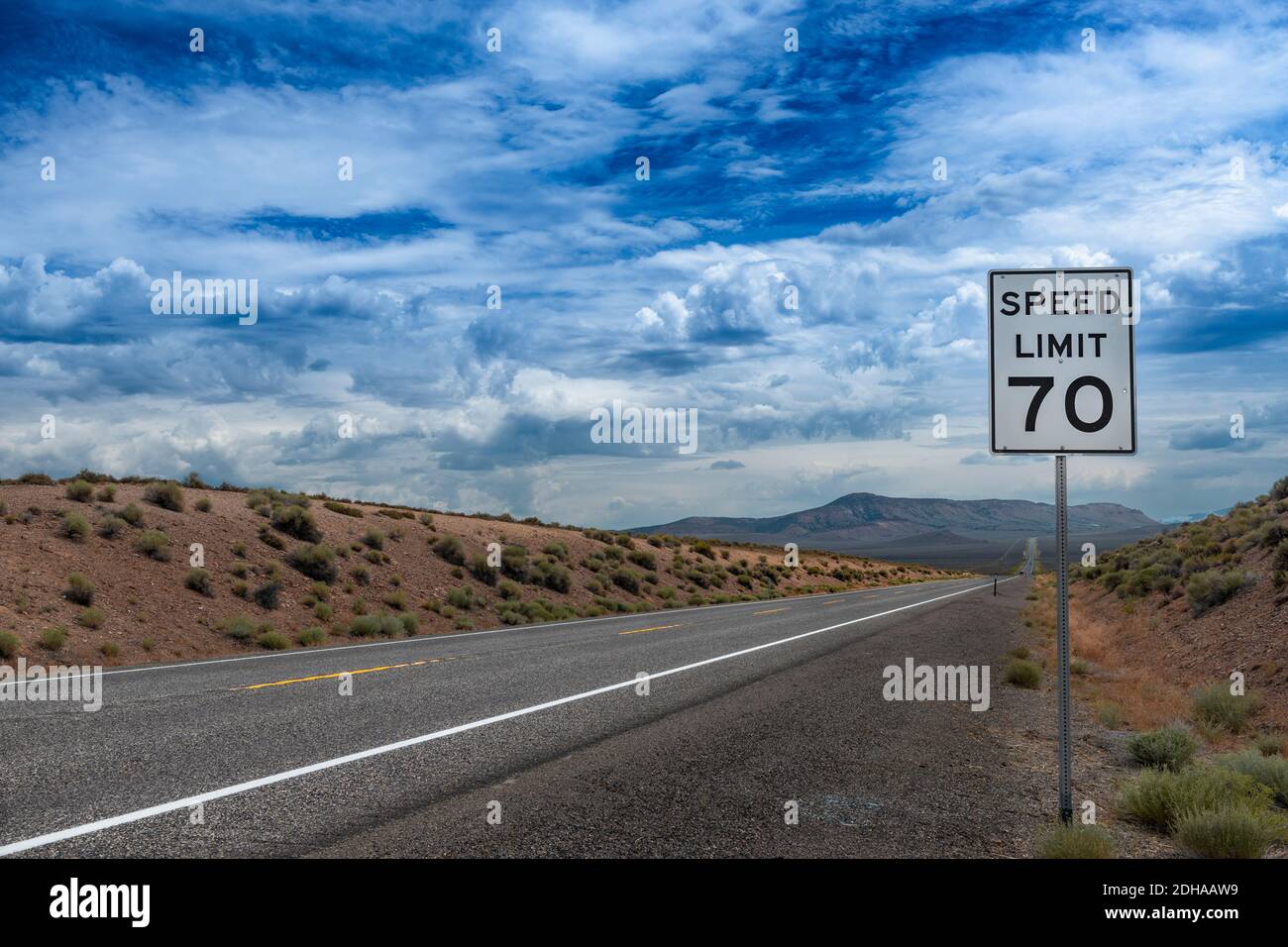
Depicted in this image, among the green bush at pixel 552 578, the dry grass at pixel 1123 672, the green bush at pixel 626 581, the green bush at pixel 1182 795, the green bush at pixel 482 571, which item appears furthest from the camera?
the green bush at pixel 626 581

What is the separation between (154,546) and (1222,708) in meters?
23.7

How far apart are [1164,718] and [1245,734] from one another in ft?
2.64

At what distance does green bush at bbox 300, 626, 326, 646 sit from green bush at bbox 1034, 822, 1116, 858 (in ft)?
61.9

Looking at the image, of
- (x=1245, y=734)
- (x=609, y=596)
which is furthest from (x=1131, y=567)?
(x=1245, y=734)

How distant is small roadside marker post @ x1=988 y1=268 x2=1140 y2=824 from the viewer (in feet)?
18.9

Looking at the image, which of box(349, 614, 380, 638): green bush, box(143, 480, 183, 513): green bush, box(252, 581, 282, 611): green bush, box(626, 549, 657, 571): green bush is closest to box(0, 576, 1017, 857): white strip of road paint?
box(349, 614, 380, 638): green bush

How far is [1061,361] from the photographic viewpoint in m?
5.84

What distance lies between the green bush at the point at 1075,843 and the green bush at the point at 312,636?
18.9m

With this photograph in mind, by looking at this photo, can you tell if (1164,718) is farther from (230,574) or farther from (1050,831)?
(230,574)

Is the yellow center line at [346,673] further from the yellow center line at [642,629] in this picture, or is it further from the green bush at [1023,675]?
the green bush at [1023,675]

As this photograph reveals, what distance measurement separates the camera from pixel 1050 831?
18.4 feet

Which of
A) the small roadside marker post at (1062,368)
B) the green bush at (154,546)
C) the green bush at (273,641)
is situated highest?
the small roadside marker post at (1062,368)

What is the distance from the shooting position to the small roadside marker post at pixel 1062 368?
18.9 ft

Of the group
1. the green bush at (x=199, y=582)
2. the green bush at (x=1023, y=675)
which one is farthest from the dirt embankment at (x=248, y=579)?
the green bush at (x=1023, y=675)
